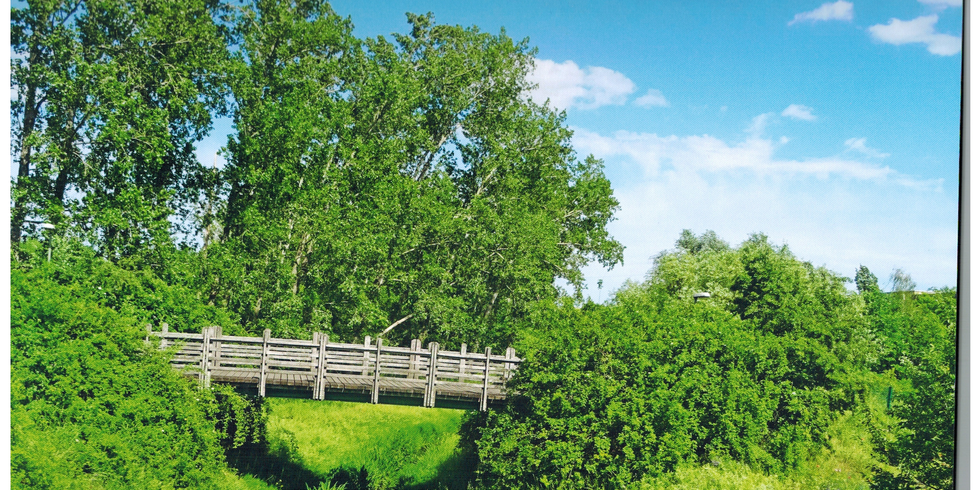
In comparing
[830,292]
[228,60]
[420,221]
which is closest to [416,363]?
[420,221]

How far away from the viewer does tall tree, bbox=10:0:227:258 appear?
5781 mm

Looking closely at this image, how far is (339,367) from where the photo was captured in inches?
247

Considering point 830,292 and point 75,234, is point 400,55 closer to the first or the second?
point 75,234

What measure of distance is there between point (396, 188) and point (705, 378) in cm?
326

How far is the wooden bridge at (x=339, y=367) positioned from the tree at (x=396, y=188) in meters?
0.60

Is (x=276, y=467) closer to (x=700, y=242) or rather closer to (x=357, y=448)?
(x=357, y=448)

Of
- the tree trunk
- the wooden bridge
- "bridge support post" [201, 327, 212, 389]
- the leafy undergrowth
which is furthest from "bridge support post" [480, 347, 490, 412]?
the tree trunk

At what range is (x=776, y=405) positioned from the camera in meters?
6.67

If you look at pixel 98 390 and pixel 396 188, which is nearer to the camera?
pixel 98 390

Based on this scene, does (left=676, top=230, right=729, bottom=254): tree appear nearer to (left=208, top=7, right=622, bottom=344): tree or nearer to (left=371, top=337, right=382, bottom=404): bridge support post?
(left=208, top=7, right=622, bottom=344): tree

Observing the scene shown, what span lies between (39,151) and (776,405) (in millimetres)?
6346

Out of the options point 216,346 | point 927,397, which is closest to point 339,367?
point 216,346

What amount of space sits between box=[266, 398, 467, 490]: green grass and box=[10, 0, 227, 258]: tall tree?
2252 mm

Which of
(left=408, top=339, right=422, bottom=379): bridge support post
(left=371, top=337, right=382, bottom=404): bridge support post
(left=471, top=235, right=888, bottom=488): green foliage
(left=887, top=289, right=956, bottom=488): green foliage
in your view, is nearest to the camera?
(left=887, top=289, right=956, bottom=488): green foliage
